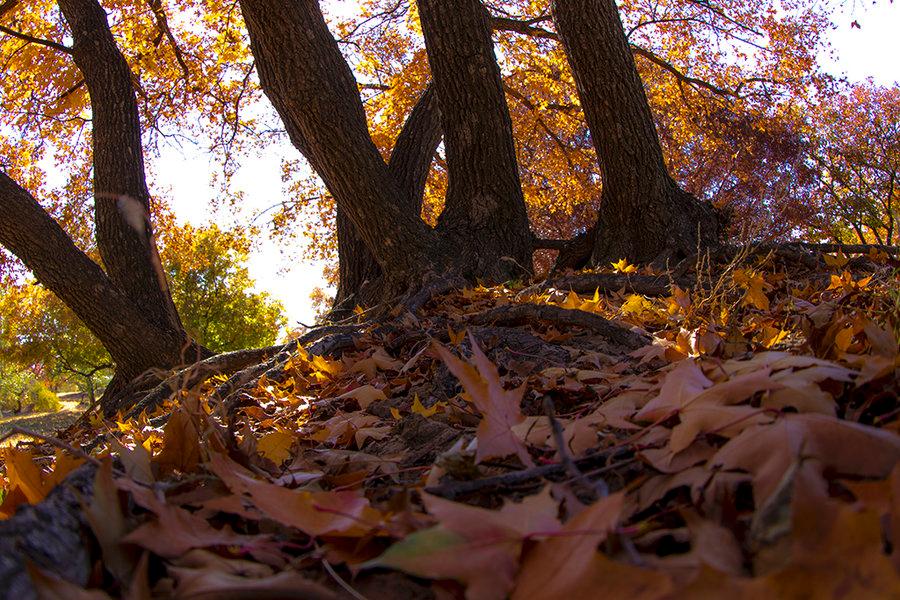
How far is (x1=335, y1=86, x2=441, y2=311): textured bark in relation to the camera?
6.00m

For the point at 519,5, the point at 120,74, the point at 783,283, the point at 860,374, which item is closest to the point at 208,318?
the point at 519,5

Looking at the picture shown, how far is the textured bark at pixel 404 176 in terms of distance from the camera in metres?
6.00

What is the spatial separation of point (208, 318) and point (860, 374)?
1001 inches

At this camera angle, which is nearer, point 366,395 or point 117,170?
point 366,395

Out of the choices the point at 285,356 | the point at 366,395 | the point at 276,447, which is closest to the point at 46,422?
the point at 285,356

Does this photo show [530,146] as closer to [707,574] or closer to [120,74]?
[120,74]

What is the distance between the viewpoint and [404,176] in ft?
20.8

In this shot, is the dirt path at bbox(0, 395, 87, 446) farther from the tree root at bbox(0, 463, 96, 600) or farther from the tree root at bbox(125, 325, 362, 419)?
the tree root at bbox(0, 463, 96, 600)

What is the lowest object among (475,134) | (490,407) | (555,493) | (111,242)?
(555,493)

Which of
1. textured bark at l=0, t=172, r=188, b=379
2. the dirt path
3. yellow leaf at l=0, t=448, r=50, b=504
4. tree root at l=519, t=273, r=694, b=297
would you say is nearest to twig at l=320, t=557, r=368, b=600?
yellow leaf at l=0, t=448, r=50, b=504

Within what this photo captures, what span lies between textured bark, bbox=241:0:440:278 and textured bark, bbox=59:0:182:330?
1913 mm

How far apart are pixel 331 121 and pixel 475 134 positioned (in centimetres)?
112

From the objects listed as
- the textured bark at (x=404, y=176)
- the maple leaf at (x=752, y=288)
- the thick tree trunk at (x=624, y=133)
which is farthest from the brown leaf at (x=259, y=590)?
the textured bark at (x=404, y=176)

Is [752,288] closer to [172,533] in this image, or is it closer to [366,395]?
[366,395]
